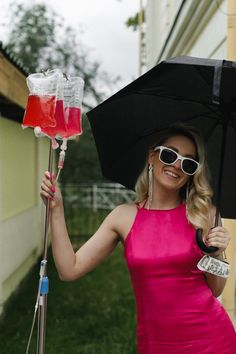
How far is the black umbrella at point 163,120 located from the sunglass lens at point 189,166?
173 millimetres

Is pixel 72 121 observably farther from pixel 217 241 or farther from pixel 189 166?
pixel 217 241

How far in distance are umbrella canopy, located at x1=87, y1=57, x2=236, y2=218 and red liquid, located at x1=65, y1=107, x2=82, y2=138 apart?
0.76 feet

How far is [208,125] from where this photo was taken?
2.82 meters

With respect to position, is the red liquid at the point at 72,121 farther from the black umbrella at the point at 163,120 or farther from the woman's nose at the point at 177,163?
the woman's nose at the point at 177,163

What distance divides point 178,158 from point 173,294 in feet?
1.80

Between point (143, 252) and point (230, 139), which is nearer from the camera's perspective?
point (143, 252)

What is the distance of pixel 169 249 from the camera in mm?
2316

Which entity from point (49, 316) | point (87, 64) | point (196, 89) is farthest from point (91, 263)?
point (87, 64)

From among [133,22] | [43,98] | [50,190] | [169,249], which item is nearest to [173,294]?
[169,249]

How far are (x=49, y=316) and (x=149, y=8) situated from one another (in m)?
8.26

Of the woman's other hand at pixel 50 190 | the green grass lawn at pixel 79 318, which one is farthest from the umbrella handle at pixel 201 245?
the green grass lawn at pixel 79 318

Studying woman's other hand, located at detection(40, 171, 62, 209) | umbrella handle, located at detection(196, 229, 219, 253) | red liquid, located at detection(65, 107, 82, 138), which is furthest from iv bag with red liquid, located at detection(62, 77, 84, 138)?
umbrella handle, located at detection(196, 229, 219, 253)

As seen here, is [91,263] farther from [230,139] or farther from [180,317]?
[230,139]

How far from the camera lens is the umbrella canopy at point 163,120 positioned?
246cm
